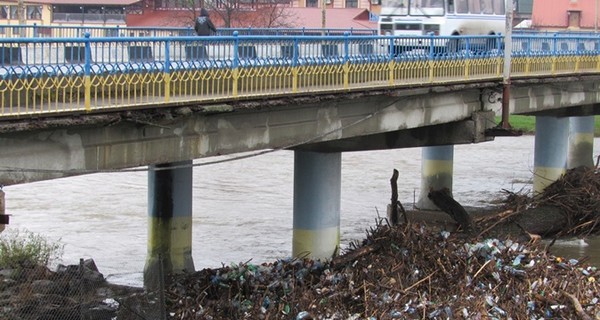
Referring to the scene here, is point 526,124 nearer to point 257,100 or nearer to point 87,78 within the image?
point 257,100

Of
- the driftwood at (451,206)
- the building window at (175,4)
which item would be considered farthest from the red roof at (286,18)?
the driftwood at (451,206)

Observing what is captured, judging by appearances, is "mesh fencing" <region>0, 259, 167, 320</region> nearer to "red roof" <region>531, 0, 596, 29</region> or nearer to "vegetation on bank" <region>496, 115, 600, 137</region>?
"vegetation on bank" <region>496, 115, 600, 137</region>

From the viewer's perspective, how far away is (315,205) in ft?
66.6

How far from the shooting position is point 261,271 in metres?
17.8

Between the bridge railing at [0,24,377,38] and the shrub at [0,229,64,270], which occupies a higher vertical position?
the bridge railing at [0,24,377,38]

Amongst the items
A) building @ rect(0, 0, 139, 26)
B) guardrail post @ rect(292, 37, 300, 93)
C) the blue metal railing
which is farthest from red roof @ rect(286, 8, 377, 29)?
guardrail post @ rect(292, 37, 300, 93)

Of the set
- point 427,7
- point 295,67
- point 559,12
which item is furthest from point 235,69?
point 559,12

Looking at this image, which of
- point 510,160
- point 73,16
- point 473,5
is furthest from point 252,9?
point 473,5

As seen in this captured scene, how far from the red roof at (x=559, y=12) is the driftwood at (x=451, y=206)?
180 ft

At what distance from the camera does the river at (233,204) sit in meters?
22.8

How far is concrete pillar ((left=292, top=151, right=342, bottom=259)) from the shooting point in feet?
66.5

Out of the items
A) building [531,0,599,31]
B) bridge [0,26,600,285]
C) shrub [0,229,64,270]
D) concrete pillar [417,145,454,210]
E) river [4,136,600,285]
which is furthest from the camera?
building [531,0,599,31]

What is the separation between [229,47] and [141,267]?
264 inches

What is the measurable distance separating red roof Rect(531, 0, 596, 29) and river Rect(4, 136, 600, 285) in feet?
131
